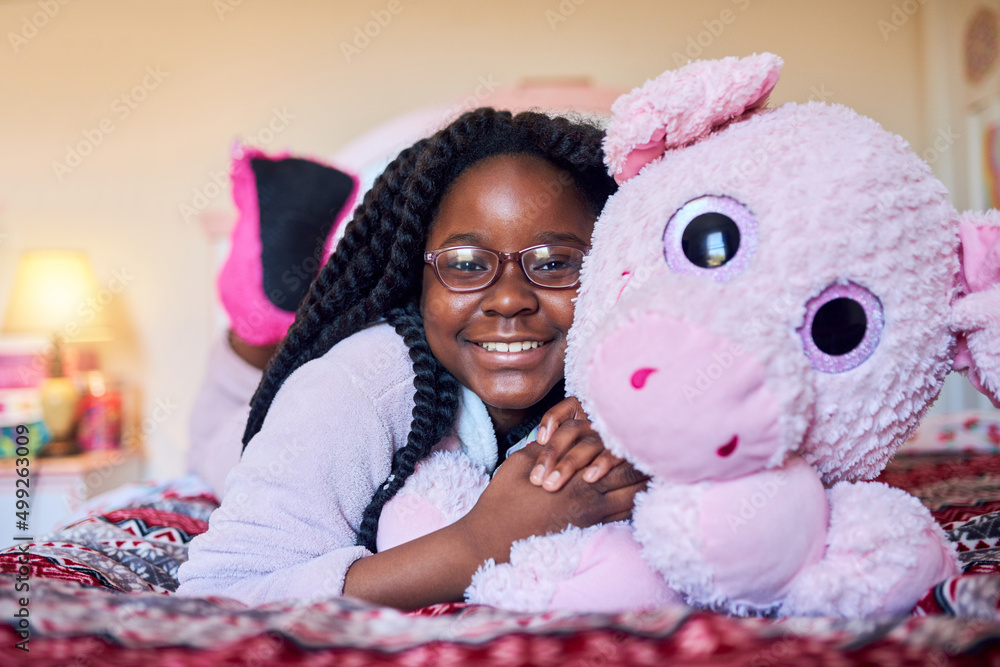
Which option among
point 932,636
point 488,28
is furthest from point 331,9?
point 932,636

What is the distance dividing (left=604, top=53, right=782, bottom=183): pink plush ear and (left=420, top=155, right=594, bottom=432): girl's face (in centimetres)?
19

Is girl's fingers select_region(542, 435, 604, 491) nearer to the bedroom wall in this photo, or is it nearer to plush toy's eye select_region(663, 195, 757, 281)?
plush toy's eye select_region(663, 195, 757, 281)

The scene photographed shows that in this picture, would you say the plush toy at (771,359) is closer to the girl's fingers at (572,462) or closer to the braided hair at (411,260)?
the girl's fingers at (572,462)

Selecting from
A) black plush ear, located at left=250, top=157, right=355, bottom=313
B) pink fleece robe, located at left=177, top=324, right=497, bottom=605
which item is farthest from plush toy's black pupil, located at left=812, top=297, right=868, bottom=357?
black plush ear, located at left=250, top=157, right=355, bottom=313

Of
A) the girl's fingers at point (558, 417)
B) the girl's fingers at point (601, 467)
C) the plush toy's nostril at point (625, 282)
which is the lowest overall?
the girl's fingers at point (601, 467)

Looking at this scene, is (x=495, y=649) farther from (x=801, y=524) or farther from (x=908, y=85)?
(x=908, y=85)

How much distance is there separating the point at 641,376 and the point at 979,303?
1.02 ft

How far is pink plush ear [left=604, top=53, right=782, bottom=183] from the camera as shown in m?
0.63

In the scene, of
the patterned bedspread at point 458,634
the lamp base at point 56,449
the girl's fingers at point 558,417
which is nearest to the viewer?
the patterned bedspread at point 458,634

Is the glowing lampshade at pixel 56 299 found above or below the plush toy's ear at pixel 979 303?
above

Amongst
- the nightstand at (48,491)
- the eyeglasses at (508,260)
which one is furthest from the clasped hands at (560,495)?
the nightstand at (48,491)

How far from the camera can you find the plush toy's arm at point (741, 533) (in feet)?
1.72

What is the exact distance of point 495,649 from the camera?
20.2 inches

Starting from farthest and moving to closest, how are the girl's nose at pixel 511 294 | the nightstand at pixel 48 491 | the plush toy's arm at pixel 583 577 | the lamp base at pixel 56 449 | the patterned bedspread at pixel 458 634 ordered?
the lamp base at pixel 56 449 < the nightstand at pixel 48 491 < the girl's nose at pixel 511 294 < the plush toy's arm at pixel 583 577 < the patterned bedspread at pixel 458 634
